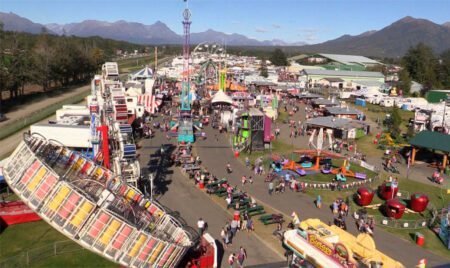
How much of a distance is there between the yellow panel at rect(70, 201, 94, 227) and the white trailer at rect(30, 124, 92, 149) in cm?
2180

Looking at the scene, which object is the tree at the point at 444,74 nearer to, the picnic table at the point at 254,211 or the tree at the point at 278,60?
the tree at the point at 278,60

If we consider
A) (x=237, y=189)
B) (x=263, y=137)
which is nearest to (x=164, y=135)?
(x=263, y=137)

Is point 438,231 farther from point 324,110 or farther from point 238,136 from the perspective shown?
point 324,110

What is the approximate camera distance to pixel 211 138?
4506cm

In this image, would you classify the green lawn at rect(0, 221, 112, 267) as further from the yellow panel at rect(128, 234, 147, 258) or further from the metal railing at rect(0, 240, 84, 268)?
the yellow panel at rect(128, 234, 147, 258)

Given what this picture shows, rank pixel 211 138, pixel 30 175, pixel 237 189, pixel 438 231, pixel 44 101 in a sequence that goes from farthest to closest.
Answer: pixel 44 101, pixel 211 138, pixel 237 189, pixel 438 231, pixel 30 175

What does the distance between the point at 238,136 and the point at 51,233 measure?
2328 centimetres

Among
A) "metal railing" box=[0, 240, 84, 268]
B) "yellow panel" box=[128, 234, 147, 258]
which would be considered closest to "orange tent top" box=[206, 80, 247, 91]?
"metal railing" box=[0, 240, 84, 268]


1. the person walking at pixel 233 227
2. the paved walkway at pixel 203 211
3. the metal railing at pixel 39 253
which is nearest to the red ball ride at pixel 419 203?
the paved walkway at pixel 203 211

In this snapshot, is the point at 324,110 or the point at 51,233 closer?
the point at 51,233

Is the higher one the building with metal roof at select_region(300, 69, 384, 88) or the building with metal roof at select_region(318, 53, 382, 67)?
the building with metal roof at select_region(318, 53, 382, 67)

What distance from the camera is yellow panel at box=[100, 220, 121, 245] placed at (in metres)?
14.5

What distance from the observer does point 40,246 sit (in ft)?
64.9

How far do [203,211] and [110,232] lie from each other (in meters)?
10.8
